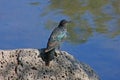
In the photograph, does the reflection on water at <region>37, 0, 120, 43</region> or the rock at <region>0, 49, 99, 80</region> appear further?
the reflection on water at <region>37, 0, 120, 43</region>

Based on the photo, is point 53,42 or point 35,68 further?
point 53,42

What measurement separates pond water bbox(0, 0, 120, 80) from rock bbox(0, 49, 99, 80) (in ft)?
5.66

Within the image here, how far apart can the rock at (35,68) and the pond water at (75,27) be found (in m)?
1.72

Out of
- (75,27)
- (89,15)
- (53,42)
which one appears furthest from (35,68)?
(89,15)

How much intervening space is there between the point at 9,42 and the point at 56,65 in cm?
287

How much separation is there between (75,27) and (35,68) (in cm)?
385

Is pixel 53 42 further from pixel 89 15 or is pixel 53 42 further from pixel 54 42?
pixel 89 15

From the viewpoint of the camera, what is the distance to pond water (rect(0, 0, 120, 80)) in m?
7.12

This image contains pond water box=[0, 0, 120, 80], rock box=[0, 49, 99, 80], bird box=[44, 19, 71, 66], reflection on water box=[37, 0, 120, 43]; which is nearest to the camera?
rock box=[0, 49, 99, 80]

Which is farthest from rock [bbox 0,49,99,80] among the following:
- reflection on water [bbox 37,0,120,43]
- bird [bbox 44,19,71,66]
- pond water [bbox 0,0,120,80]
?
reflection on water [bbox 37,0,120,43]

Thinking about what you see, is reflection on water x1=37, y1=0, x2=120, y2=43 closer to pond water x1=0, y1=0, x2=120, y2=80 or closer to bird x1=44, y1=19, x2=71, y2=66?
pond water x1=0, y1=0, x2=120, y2=80

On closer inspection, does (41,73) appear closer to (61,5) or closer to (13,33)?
(13,33)

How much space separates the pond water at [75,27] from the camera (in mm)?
7117

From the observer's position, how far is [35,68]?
16.0 ft
